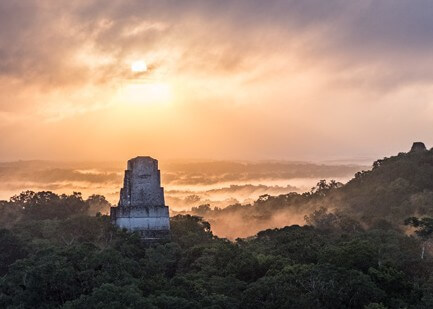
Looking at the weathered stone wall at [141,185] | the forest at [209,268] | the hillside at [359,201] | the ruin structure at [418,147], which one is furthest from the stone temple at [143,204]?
the ruin structure at [418,147]

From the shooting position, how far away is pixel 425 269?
157ft

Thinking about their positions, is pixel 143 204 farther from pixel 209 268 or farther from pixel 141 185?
pixel 209 268

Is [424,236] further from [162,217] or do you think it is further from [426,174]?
[426,174]

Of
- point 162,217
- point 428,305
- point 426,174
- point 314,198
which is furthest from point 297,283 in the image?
point 314,198

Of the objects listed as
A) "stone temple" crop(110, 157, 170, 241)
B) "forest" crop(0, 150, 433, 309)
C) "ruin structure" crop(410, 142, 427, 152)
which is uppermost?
"ruin structure" crop(410, 142, 427, 152)

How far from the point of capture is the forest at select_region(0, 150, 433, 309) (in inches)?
1522

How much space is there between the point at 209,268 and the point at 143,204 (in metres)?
12.5

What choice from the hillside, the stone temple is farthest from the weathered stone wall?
the hillside

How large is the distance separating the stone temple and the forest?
115cm

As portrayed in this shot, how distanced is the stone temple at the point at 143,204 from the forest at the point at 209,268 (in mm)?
1147

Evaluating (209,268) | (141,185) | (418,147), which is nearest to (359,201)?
(418,147)

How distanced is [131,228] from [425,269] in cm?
1888

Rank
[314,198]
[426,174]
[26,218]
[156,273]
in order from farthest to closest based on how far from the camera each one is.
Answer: [314,198] < [426,174] < [26,218] < [156,273]

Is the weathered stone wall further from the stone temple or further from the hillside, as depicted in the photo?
the hillside
